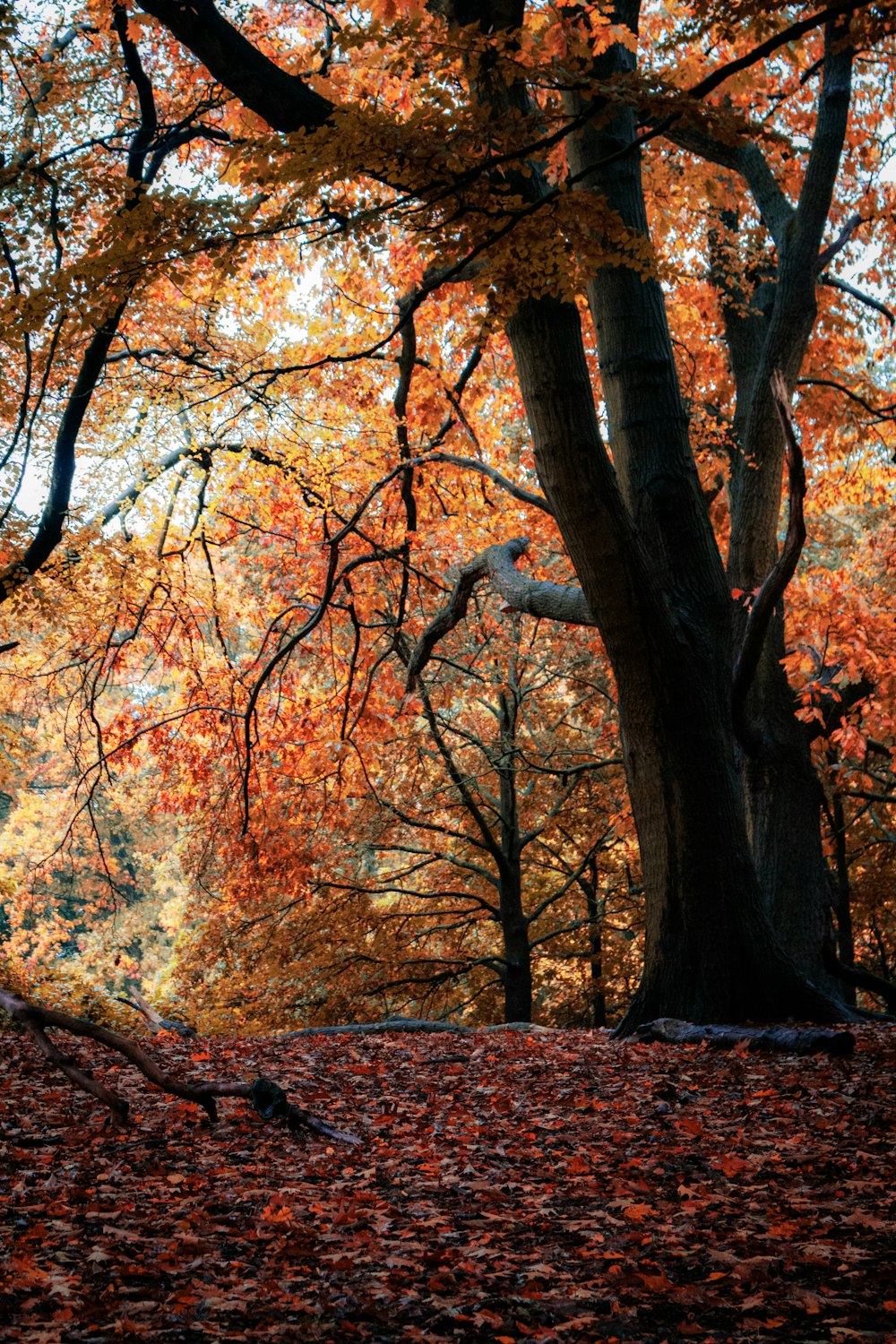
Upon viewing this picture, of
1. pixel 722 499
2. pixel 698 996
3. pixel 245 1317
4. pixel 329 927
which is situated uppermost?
pixel 722 499

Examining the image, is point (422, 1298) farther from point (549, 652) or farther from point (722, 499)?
point (549, 652)

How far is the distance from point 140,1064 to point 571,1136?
190 centimetres

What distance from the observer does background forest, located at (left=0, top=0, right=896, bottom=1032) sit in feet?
14.2

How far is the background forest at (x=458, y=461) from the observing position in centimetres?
434

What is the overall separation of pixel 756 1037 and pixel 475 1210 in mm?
2891

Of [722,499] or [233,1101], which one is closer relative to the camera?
[233,1101]

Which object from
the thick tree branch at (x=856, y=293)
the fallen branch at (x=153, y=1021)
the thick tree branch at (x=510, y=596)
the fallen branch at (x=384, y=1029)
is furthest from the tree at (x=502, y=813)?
the thick tree branch at (x=856, y=293)

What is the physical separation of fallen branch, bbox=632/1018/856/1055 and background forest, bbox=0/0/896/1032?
9.1 inches

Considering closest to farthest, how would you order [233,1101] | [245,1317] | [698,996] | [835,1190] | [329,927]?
Answer: [245,1317], [835,1190], [233,1101], [698,996], [329,927]

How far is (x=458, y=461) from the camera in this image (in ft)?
24.8

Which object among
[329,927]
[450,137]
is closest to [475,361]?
[450,137]

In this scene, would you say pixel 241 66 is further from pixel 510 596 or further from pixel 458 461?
pixel 510 596

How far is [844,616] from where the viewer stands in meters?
8.73

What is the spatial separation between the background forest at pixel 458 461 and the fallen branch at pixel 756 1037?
0.76 feet
